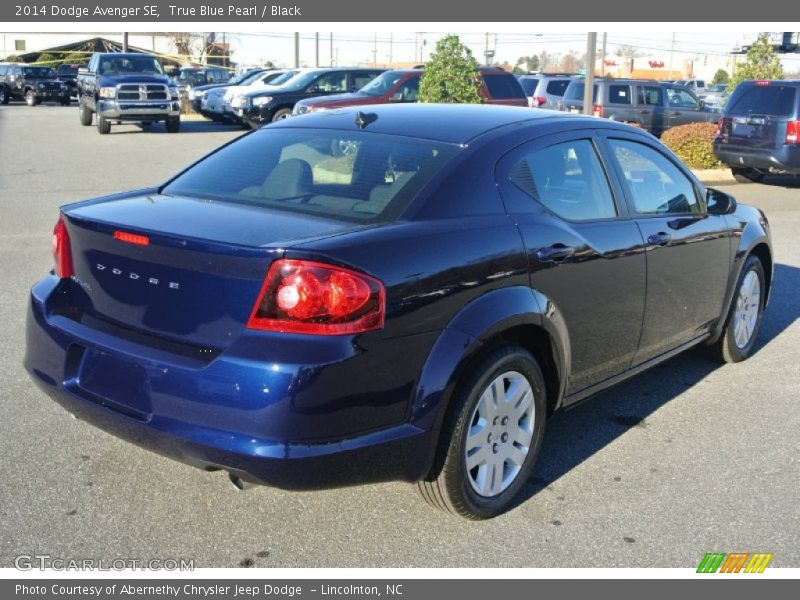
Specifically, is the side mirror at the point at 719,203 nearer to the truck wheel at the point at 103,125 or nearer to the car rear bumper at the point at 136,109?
the car rear bumper at the point at 136,109

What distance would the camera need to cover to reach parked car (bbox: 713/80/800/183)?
1498 centimetres

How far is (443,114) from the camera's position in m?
4.47

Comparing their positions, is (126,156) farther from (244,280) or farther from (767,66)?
(244,280)

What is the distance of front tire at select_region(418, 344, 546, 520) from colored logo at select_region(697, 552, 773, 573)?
0.84 meters

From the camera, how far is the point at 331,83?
79.3 feet

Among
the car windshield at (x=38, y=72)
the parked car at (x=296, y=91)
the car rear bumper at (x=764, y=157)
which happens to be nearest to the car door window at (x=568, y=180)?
the car rear bumper at (x=764, y=157)

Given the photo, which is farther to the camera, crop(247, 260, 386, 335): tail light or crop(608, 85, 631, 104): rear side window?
crop(608, 85, 631, 104): rear side window

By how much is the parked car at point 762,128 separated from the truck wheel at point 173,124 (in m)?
15.4

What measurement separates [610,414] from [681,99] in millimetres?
20101

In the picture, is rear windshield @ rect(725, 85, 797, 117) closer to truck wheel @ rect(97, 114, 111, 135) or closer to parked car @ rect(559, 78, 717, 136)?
parked car @ rect(559, 78, 717, 136)

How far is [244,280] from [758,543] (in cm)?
238

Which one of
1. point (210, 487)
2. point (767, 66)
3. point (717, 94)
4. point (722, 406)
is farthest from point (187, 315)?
point (717, 94)

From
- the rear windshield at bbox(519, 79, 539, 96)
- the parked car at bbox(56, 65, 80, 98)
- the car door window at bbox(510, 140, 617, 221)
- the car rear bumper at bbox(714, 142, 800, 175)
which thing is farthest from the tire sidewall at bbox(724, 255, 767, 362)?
the parked car at bbox(56, 65, 80, 98)

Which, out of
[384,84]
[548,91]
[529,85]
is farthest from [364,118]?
[529,85]
